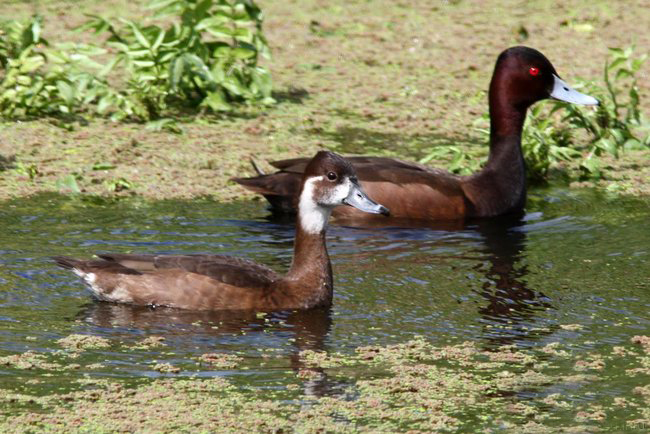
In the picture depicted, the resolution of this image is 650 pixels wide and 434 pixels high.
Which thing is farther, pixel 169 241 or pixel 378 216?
pixel 378 216

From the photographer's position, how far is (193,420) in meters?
5.94

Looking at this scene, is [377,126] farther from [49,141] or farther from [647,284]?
[647,284]

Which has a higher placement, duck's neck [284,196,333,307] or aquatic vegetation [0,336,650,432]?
duck's neck [284,196,333,307]

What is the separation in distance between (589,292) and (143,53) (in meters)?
5.18

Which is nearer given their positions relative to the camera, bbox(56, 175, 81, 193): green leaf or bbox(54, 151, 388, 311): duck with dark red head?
bbox(54, 151, 388, 311): duck with dark red head

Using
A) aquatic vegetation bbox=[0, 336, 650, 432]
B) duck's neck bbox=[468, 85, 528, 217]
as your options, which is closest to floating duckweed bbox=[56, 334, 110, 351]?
aquatic vegetation bbox=[0, 336, 650, 432]

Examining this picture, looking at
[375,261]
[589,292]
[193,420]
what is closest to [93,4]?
[375,261]

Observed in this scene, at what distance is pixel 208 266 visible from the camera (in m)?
7.85

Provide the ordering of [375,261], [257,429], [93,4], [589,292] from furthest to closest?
[93,4] < [375,261] < [589,292] < [257,429]

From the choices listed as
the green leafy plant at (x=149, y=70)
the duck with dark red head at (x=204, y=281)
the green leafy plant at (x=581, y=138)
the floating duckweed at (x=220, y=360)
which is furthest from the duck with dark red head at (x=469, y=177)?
the floating duckweed at (x=220, y=360)

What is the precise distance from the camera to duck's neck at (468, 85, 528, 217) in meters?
10.4

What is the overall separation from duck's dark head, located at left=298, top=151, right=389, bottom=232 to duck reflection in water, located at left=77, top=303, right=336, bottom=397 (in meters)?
0.63

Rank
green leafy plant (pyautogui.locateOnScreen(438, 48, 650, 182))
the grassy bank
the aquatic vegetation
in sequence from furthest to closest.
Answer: green leafy plant (pyautogui.locateOnScreen(438, 48, 650, 182)) < the grassy bank < the aquatic vegetation

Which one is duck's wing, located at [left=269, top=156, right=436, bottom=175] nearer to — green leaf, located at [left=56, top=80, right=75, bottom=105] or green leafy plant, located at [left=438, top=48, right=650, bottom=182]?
green leafy plant, located at [left=438, top=48, right=650, bottom=182]
